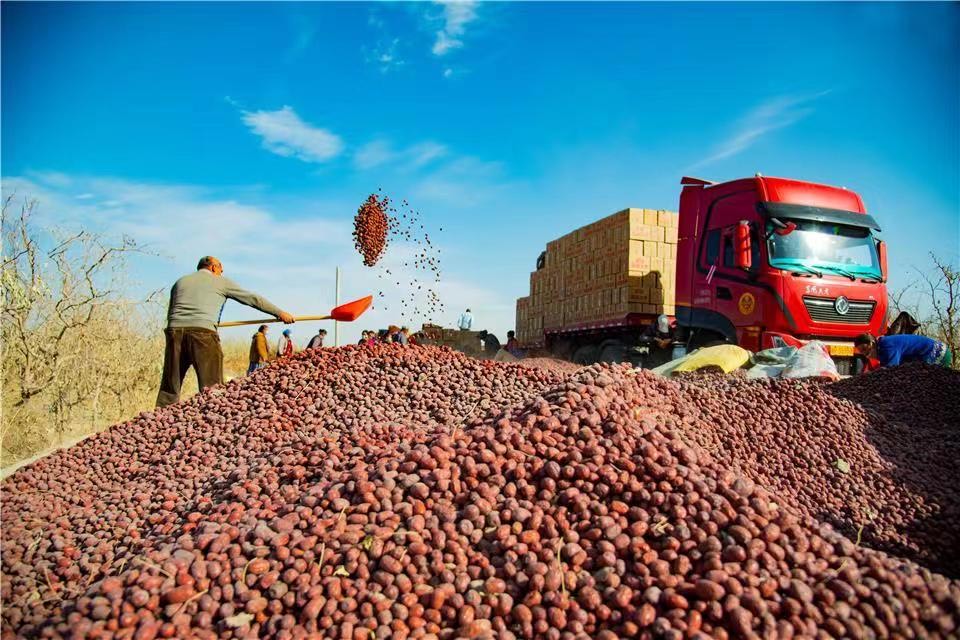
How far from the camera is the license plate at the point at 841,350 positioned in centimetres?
758

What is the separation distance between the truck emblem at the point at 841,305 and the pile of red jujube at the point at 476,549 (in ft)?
17.1

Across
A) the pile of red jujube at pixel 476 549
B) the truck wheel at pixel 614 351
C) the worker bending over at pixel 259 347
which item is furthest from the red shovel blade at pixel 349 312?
the worker bending over at pixel 259 347

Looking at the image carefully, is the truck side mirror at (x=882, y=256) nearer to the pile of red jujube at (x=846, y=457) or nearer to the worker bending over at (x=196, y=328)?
the pile of red jujube at (x=846, y=457)

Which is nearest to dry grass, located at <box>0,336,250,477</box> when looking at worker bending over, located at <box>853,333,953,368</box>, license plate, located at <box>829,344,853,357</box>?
license plate, located at <box>829,344,853,357</box>

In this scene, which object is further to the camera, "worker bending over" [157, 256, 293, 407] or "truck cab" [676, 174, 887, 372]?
"truck cab" [676, 174, 887, 372]

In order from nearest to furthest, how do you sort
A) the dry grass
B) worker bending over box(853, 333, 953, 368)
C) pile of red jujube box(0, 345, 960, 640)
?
1. pile of red jujube box(0, 345, 960, 640)
2. the dry grass
3. worker bending over box(853, 333, 953, 368)

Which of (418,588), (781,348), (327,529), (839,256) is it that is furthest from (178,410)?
(839,256)

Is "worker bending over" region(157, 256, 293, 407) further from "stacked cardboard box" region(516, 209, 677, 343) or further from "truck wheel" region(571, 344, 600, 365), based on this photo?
"truck wheel" region(571, 344, 600, 365)

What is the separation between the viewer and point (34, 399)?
660 cm

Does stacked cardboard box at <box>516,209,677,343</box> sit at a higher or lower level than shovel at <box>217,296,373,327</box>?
higher

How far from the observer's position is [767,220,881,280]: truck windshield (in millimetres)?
7625

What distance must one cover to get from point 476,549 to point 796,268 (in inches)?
266

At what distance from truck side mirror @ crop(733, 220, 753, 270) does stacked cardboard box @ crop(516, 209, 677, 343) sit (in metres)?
2.31

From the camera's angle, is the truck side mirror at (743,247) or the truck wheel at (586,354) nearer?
the truck side mirror at (743,247)
